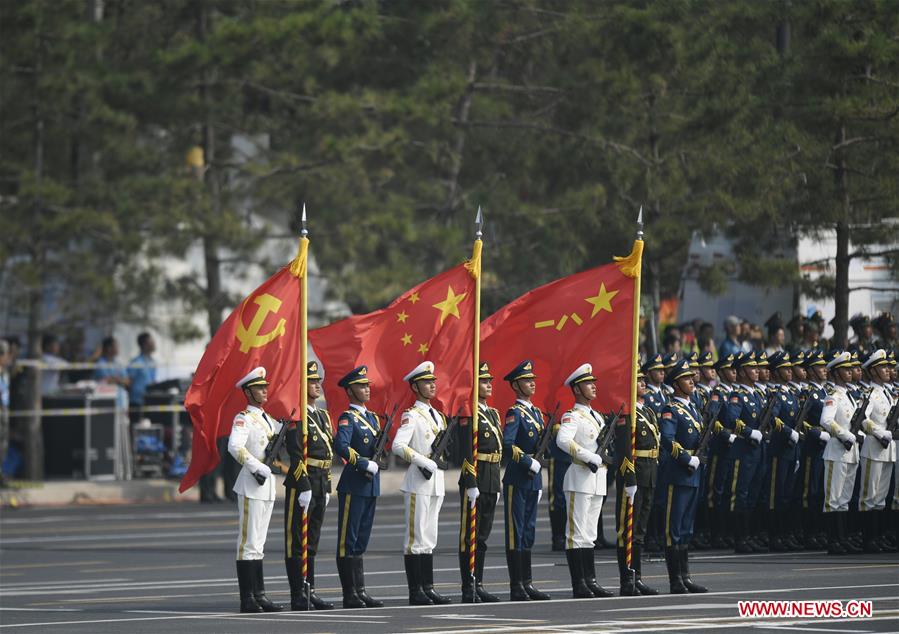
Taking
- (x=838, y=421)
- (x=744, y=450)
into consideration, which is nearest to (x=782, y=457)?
(x=744, y=450)

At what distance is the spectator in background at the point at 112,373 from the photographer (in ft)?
99.0

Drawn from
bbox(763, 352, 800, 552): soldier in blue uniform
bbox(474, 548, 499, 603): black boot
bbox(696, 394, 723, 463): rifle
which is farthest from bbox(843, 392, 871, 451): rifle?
bbox(474, 548, 499, 603): black boot

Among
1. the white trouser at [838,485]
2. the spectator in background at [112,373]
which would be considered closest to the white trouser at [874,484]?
the white trouser at [838,485]

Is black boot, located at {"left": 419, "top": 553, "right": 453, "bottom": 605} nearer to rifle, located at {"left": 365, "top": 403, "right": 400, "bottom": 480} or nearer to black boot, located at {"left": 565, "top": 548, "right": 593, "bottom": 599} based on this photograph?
rifle, located at {"left": 365, "top": 403, "right": 400, "bottom": 480}

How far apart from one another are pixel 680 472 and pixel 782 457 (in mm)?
4269

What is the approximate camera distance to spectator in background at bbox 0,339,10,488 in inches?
1152

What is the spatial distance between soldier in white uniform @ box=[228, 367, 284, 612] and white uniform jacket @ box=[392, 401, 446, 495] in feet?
3.44

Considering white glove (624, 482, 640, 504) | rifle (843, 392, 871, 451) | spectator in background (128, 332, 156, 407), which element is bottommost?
white glove (624, 482, 640, 504)

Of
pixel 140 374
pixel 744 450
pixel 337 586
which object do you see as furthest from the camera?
pixel 140 374

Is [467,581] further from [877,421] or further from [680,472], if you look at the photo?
[877,421]

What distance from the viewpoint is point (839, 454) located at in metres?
20.2

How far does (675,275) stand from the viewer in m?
30.8

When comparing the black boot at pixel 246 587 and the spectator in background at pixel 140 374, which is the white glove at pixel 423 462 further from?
the spectator in background at pixel 140 374

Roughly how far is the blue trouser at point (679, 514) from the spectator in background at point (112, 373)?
47.4 ft
